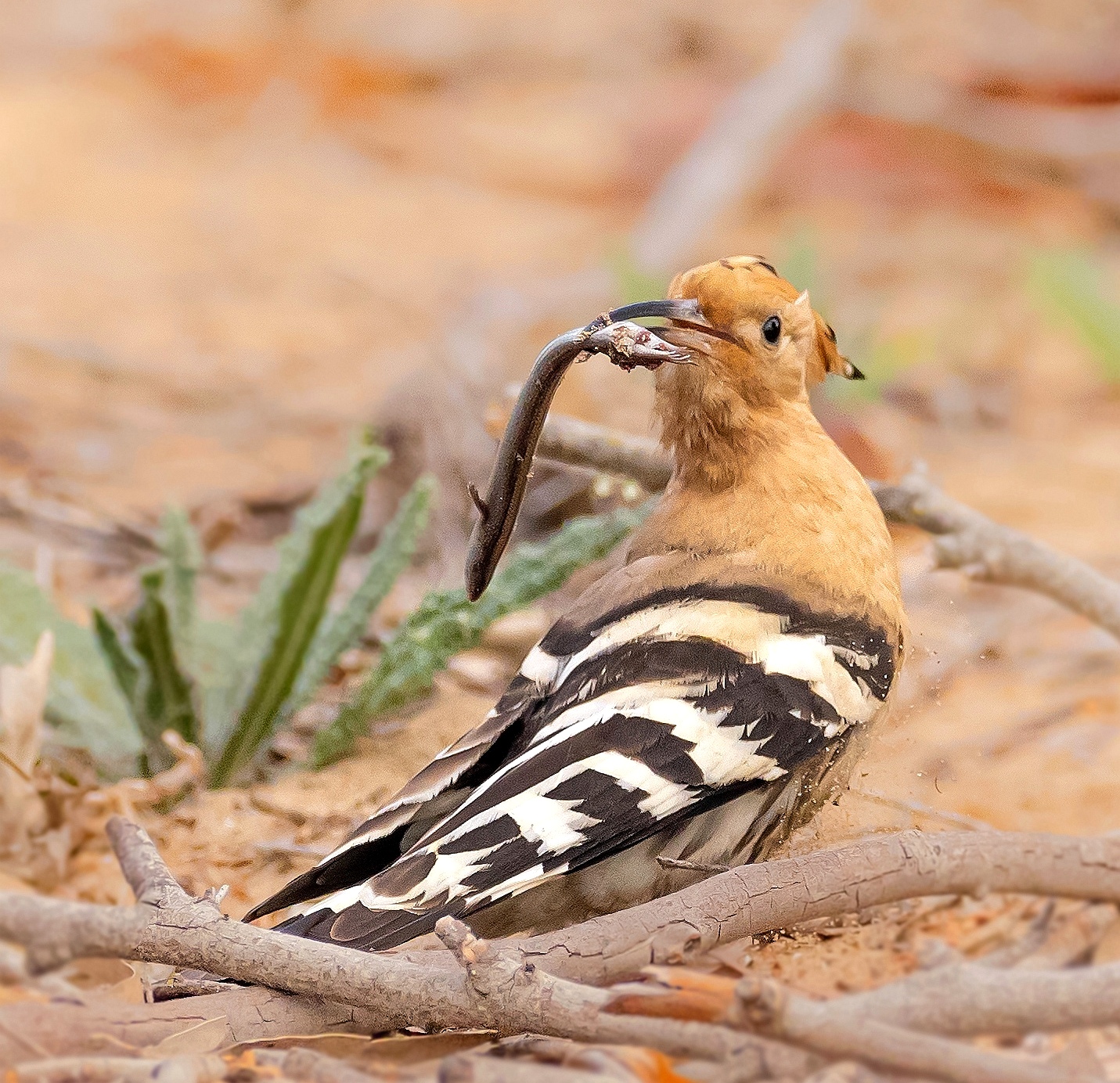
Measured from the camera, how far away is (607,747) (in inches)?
64.3

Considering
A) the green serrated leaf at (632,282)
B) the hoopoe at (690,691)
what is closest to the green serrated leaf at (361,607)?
the hoopoe at (690,691)

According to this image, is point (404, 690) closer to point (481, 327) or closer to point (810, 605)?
point (810, 605)

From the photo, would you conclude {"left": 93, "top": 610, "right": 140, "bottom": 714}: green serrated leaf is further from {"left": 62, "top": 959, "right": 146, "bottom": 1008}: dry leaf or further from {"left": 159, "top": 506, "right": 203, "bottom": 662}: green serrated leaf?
{"left": 62, "top": 959, "right": 146, "bottom": 1008}: dry leaf

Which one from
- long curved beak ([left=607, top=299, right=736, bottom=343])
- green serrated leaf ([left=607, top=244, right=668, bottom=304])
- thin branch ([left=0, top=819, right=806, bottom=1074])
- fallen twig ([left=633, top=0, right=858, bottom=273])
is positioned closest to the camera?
thin branch ([left=0, top=819, right=806, bottom=1074])

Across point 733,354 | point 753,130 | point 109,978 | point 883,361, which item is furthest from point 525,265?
point 109,978

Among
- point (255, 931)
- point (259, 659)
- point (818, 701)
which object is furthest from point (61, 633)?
point (818, 701)

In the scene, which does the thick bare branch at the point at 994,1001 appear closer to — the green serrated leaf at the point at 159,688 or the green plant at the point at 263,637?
the green plant at the point at 263,637

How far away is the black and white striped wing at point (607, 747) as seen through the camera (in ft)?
5.14

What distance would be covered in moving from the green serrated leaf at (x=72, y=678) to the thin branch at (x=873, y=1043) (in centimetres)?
151

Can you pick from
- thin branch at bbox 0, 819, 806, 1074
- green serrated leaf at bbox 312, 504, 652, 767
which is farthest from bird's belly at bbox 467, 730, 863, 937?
green serrated leaf at bbox 312, 504, 652, 767

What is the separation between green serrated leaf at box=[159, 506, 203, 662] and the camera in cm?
257

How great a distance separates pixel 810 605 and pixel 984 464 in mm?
2514

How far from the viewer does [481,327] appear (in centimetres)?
452

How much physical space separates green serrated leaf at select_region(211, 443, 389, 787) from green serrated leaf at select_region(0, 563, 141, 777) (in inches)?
7.8
